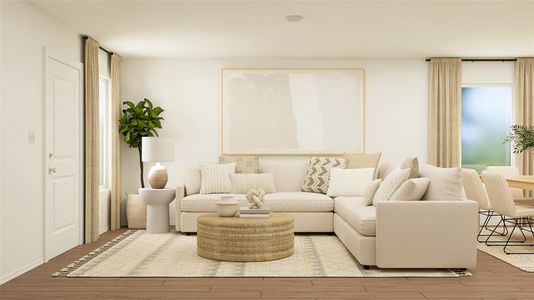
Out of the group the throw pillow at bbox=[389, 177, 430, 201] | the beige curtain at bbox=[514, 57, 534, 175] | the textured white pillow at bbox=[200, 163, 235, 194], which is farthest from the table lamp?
the beige curtain at bbox=[514, 57, 534, 175]

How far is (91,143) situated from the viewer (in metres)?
6.36

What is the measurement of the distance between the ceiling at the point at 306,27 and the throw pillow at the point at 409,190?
1.68 metres

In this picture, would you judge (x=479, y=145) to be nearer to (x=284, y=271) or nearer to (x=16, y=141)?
(x=284, y=271)

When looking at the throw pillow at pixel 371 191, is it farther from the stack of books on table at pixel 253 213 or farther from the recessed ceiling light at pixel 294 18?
the recessed ceiling light at pixel 294 18

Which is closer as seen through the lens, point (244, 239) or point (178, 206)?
point (244, 239)

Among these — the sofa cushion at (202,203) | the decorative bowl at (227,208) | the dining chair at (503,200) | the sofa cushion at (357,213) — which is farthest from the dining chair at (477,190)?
the decorative bowl at (227,208)

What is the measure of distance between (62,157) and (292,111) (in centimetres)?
344

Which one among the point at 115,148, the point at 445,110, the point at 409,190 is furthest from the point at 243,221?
the point at 445,110

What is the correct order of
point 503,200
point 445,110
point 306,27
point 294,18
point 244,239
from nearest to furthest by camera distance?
point 244,239
point 294,18
point 503,200
point 306,27
point 445,110

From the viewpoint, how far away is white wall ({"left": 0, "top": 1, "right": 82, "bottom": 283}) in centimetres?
454

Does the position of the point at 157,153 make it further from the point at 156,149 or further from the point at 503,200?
the point at 503,200

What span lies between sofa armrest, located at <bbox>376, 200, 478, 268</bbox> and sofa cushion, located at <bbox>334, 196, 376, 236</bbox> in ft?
0.38

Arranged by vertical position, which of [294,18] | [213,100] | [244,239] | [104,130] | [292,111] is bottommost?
[244,239]

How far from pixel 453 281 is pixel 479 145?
177 inches
